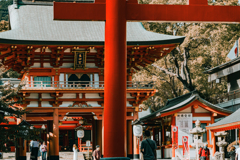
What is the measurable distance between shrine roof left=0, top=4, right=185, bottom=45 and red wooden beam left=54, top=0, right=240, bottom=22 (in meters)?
12.7

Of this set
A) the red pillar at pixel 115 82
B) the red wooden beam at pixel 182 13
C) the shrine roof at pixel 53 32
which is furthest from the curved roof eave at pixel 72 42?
the red pillar at pixel 115 82

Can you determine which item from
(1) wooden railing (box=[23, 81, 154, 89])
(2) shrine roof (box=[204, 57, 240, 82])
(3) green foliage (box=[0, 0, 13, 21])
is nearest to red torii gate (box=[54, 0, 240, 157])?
(1) wooden railing (box=[23, 81, 154, 89])

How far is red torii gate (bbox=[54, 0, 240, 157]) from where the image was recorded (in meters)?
9.42

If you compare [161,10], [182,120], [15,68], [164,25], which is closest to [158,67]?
[164,25]

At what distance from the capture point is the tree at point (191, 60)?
31.3 metres

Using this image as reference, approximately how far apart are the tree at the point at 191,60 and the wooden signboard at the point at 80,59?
422 inches

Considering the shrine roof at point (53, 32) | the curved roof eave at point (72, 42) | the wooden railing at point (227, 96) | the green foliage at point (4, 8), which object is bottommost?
the wooden railing at point (227, 96)

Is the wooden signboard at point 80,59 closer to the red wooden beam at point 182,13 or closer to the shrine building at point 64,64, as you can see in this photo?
the shrine building at point 64,64

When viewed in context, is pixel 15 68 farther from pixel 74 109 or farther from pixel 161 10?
pixel 161 10

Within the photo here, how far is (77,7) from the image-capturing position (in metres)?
9.85

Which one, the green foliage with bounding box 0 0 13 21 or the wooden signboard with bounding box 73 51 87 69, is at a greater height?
the green foliage with bounding box 0 0 13 21

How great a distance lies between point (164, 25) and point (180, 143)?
13121 millimetres

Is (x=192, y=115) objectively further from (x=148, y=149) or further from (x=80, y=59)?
(x=148, y=149)

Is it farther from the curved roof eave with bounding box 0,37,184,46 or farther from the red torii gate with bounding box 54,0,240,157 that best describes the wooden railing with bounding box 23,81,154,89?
the red torii gate with bounding box 54,0,240,157
